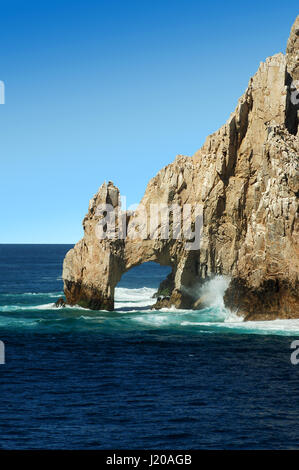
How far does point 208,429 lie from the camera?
37.0 metres

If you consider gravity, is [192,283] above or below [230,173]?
below

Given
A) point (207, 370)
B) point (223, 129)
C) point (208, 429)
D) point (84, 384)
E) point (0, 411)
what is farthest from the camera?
point (223, 129)

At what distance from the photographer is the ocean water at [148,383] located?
3600cm

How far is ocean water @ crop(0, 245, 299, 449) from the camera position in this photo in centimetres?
3600

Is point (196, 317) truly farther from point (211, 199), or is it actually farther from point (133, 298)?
point (133, 298)

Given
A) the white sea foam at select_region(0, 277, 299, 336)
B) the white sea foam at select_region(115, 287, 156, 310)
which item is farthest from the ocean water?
the white sea foam at select_region(115, 287, 156, 310)

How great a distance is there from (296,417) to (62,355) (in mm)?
24422

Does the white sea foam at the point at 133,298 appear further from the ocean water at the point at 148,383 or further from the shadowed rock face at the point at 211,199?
the ocean water at the point at 148,383

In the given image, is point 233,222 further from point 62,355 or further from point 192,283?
point 62,355

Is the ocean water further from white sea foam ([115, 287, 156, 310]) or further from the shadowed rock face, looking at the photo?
white sea foam ([115, 287, 156, 310])

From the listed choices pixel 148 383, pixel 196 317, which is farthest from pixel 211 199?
pixel 148 383

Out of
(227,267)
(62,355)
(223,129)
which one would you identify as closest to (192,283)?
(227,267)

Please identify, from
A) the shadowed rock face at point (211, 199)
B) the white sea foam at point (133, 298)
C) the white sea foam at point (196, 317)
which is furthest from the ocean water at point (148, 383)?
the white sea foam at point (133, 298)

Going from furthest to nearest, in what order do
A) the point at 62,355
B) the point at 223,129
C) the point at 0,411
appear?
the point at 223,129, the point at 62,355, the point at 0,411
